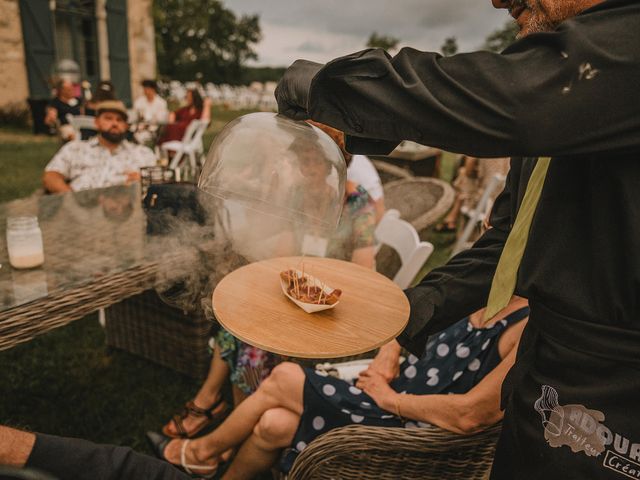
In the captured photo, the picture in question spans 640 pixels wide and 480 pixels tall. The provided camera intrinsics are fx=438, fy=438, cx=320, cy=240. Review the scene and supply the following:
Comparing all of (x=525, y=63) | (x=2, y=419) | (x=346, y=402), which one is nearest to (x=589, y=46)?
(x=525, y=63)

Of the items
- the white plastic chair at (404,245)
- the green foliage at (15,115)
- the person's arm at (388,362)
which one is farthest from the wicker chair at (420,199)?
the green foliage at (15,115)

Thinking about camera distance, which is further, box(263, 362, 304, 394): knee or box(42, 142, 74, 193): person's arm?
box(42, 142, 74, 193): person's arm

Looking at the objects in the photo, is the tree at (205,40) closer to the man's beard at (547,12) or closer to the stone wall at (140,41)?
the stone wall at (140,41)

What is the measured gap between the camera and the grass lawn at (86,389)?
249cm

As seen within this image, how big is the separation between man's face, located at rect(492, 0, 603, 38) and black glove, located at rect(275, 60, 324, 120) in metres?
0.41

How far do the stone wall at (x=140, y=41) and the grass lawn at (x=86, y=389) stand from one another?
12836mm

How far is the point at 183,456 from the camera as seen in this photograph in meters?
2.18

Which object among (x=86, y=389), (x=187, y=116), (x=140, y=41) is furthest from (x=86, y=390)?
(x=140, y=41)

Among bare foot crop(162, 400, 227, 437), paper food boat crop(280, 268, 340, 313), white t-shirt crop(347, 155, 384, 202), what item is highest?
white t-shirt crop(347, 155, 384, 202)

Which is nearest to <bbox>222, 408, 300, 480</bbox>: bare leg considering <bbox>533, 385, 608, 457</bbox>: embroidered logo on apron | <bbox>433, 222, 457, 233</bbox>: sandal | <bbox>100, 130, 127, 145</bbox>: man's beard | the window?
<bbox>533, 385, 608, 457</bbox>: embroidered logo on apron

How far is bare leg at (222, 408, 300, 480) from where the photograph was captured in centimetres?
178

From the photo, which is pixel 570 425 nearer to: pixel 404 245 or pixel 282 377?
pixel 282 377

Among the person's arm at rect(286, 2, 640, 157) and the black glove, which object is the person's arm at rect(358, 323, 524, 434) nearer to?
the person's arm at rect(286, 2, 640, 157)

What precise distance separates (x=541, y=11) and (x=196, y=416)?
8.03 feet
